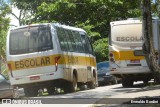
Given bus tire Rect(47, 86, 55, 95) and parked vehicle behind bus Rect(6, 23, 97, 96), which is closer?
parked vehicle behind bus Rect(6, 23, 97, 96)

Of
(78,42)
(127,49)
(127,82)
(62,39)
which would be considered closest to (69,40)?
(62,39)

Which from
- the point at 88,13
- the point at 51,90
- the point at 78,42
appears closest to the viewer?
the point at 51,90

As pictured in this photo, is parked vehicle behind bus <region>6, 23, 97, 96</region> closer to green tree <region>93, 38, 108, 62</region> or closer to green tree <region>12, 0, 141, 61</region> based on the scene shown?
green tree <region>93, 38, 108, 62</region>

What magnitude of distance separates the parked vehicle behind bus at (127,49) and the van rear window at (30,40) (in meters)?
3.03

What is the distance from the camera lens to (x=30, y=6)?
141 feet

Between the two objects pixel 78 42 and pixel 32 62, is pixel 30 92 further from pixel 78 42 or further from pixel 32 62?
pixel 78 42

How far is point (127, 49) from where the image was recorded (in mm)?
20781

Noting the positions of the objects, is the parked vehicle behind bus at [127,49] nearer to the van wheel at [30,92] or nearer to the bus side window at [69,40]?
the bus side window at [69,40]

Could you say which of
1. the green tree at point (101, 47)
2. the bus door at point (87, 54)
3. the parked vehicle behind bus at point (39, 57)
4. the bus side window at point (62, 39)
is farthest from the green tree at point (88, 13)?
the parked vehicle behind bus at point (39, 57)

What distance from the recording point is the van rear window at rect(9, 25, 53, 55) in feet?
65.1

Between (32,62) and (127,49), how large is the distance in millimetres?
4205

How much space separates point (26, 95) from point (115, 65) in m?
4.27

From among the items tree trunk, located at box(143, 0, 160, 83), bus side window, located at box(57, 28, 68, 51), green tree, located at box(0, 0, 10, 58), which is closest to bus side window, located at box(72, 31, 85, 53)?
bus side window, located at box(57, 28, 68, 51)

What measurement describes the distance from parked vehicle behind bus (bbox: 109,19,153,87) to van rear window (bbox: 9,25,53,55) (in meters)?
3.03
